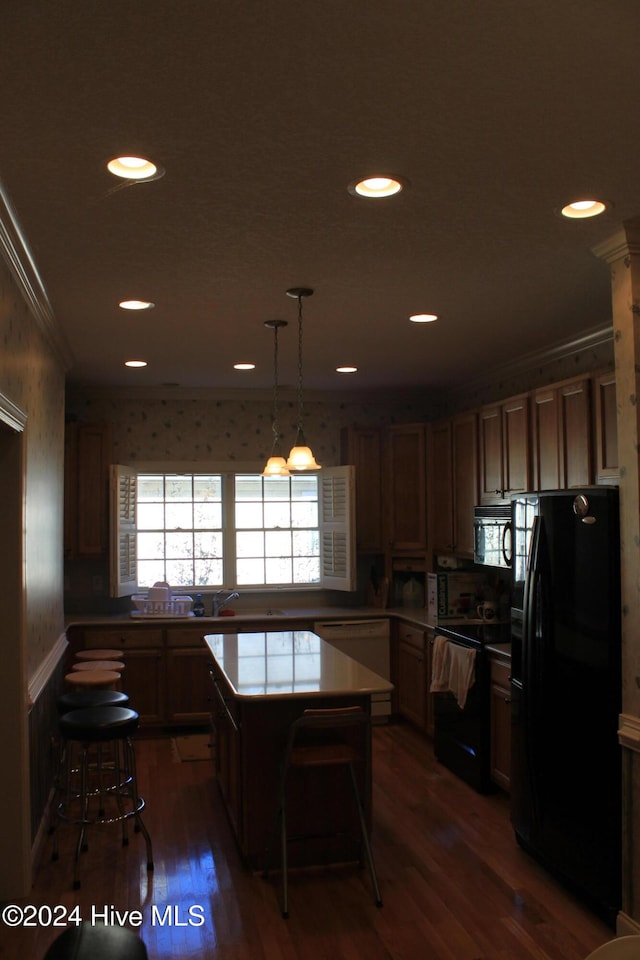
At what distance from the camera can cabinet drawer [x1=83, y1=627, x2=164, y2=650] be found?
18.9 ft

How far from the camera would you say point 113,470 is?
19.5 ft

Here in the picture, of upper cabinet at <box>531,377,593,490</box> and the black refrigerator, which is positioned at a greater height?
upper cabinet at <box>531,377,593,490</box>

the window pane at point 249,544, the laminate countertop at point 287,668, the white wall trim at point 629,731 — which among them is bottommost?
the white wall trim at point 629,731

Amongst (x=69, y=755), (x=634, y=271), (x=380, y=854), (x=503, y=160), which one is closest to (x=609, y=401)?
(x=634, y=271)

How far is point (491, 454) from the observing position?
16.5 feet

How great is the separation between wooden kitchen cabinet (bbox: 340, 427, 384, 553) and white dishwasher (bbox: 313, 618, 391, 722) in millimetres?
674

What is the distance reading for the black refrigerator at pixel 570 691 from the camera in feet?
10.0

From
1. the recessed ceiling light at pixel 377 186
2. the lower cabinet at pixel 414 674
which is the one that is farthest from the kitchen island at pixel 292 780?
the recessed ceiling light at pixel 377 186

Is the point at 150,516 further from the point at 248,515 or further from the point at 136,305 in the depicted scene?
the point at 136,305

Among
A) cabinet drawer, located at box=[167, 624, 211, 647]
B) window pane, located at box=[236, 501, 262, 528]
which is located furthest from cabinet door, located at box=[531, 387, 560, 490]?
window pane, located at box=[236, 501, 262, 528]

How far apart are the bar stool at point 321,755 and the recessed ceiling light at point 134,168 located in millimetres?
2079

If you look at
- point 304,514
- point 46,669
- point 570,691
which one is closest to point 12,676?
point 46,669

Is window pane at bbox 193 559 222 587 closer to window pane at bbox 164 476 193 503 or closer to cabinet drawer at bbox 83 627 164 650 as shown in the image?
window pane at bbox 164 476 193 503

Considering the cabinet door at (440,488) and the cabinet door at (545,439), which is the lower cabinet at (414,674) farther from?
the cabinet door at (545,439)
